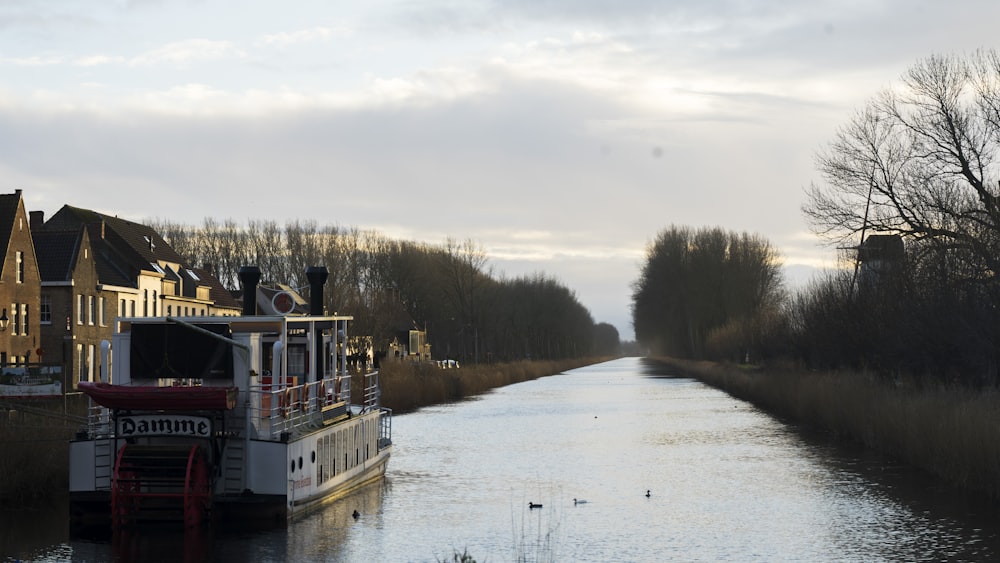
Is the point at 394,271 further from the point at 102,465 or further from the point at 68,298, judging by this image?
the point at 102,465

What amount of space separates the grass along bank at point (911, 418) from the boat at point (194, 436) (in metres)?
14.3

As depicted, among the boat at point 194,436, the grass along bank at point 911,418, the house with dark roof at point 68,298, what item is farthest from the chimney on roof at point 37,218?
the boat at point 194,436

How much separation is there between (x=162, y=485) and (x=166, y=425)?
1.11 m

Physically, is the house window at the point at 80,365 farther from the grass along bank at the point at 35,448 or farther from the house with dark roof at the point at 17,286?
the grass along bank at the point at 35,448

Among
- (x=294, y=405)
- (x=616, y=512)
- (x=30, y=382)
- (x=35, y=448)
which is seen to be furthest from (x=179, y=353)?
(x=30, y=382)

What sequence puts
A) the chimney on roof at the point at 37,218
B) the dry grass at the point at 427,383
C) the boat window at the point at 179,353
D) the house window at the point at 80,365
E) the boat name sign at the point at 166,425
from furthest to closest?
the chimney on roof at the point at 37,218 → the house window at the point at 80,365 → the dry grass at the point at 427,383 → the boat window at the point at 179,353 → the boat name sign at the point at 166,425

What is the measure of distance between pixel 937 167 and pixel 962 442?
20488 mm

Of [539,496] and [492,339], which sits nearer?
[539,496]

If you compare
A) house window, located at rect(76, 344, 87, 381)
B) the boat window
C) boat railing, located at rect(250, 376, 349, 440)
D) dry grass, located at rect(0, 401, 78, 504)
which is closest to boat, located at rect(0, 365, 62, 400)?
dry grass, located at rect(0, 401, 78, 504)

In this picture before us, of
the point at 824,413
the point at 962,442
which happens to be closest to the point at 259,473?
the point at 962,442

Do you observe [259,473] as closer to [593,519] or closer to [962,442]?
[593,519]

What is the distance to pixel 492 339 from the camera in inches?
5576

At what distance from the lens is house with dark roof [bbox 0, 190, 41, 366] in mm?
58000

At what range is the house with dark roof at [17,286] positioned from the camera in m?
58.0
